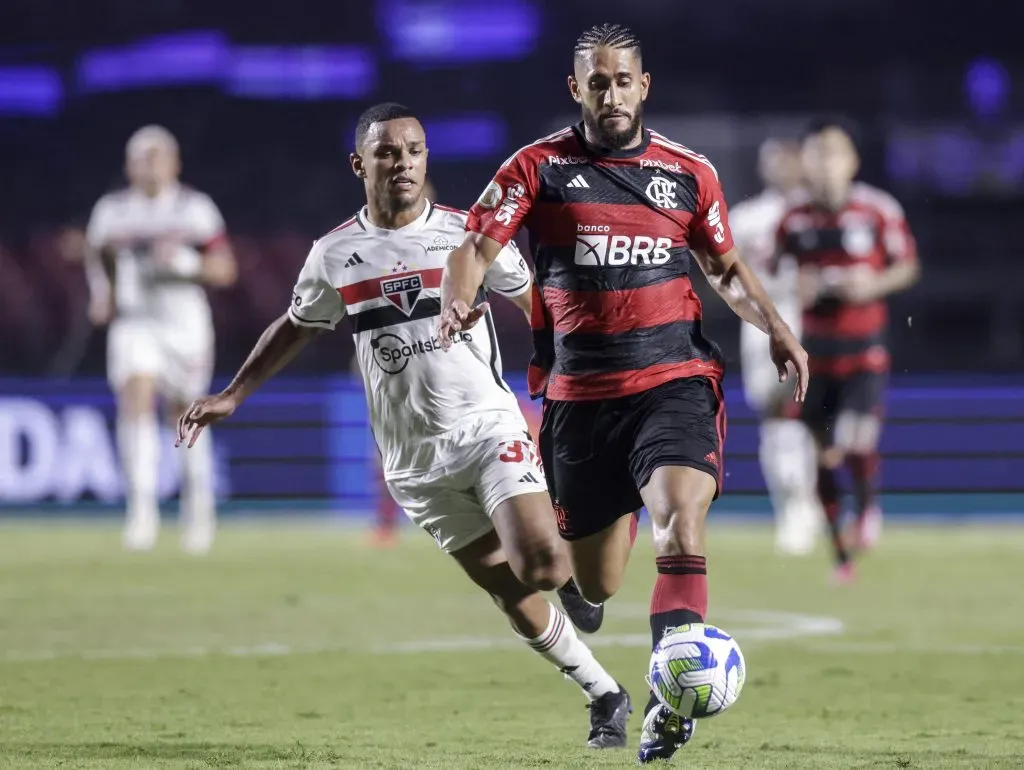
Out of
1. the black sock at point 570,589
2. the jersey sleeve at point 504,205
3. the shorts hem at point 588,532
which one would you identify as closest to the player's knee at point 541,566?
the shorts hem at point 588,532

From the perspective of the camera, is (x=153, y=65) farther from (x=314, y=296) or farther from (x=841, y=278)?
(x=314, y=296)

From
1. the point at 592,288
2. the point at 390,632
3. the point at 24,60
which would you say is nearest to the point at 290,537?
the point at 390,632

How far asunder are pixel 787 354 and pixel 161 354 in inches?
337

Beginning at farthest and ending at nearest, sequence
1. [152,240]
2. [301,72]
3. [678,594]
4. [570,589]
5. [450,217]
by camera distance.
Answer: [301,72] < [152,240] < [570,589] < [450,217] < [678,594]

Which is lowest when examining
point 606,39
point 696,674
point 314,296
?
point 696,674

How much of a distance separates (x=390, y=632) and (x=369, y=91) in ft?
37.5

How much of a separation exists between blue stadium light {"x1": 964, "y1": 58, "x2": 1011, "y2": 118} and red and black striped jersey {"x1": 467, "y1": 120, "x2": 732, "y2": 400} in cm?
1425

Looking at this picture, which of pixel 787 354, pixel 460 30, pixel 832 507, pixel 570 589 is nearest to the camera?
pixel 787 354

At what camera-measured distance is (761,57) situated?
20.7m

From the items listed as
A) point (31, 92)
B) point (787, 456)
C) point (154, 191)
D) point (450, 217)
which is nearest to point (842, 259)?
point (787, 456)

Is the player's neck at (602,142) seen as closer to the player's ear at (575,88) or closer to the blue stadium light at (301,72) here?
the player's ear at (575,88)

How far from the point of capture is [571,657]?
19.7 feet

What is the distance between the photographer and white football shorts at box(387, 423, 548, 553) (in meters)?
6.05

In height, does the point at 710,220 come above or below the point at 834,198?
below
